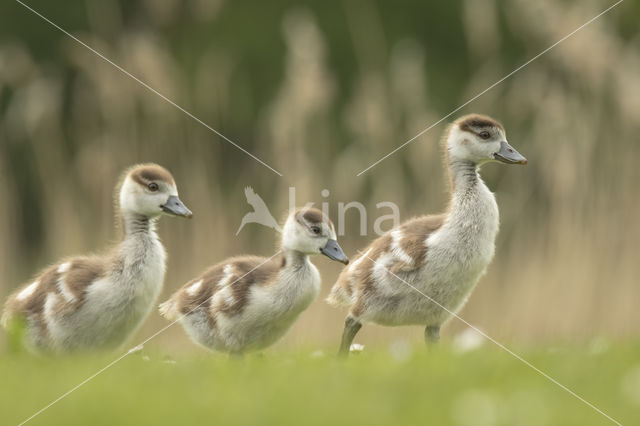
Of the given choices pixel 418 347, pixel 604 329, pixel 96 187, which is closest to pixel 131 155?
pixel 96 187

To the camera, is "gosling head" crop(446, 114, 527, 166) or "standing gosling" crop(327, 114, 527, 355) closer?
"standing gosling" crop(327, 114, 527, 355)

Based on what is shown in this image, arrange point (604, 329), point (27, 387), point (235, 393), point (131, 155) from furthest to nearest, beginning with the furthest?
point (131, 155) → point (604, 329) → point (27, 387) → point (235, 393)

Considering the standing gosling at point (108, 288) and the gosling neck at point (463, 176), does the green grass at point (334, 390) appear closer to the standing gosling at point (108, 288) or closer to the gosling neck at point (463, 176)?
the standing gosling at point (108, 288)

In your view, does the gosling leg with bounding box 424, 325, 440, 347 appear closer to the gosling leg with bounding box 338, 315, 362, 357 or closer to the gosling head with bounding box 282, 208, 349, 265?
the gosling leg with bounding box 338, 315, 362, 357

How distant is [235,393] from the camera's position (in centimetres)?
451

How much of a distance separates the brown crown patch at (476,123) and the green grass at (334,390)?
1.63m

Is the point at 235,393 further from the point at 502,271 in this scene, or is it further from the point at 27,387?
the point at 502,271

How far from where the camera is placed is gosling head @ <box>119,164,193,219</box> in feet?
21.5

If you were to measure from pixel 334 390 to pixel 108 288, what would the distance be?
2.24 meters

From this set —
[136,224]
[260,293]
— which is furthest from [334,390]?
[136,224]

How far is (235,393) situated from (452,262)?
2.29m

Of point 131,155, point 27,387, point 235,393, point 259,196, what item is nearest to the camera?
point 235,393

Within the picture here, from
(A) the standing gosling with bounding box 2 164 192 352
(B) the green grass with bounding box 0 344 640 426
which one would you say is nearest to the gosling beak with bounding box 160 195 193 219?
(A) the standing gosling with bounding box 2 164 192 352

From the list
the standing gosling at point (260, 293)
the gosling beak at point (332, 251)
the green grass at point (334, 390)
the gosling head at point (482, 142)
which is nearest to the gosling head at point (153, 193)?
the standing gosling at point (260, 293)
